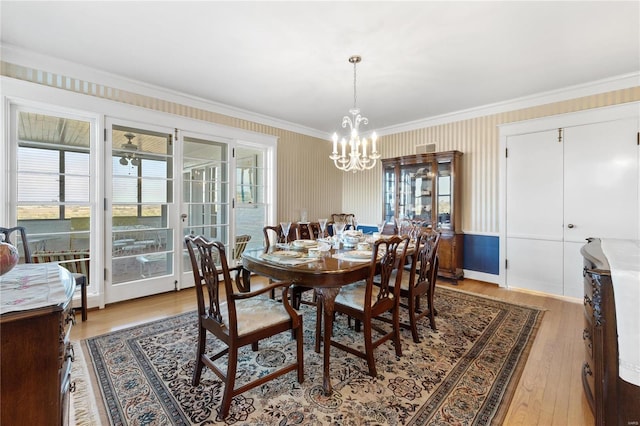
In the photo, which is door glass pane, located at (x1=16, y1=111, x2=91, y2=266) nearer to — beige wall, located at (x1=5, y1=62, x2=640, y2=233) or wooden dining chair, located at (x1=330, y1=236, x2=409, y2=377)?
beige wall, located at (x1=5, y1=62, x2=640, y2=233)

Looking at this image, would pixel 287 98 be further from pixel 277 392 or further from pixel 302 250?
pixel 277 392

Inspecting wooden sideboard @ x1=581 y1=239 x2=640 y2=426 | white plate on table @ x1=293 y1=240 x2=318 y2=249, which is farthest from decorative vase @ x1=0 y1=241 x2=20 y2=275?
wooden sideboard @ x1=581 y1=239 x2=640 y2=426

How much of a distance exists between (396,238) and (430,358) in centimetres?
99

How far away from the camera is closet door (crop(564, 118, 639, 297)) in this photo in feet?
10.3

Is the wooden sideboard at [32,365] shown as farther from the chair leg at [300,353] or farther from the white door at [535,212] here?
the white door at [535,212]

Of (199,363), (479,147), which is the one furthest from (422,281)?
(479,147)

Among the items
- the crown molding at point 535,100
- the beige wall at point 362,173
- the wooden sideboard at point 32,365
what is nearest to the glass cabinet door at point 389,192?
the beige wall at point 362,173

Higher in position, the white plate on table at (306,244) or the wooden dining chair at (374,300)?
the white plate on table at (306,244)

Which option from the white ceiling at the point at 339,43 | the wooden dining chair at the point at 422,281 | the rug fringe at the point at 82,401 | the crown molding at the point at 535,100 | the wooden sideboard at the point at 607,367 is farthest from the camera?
the crown molding at the point at 535,100

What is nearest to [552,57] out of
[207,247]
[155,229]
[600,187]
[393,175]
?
[600,187]

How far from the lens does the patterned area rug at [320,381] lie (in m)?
1.55

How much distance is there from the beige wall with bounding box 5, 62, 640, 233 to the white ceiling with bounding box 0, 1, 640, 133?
0.27 m

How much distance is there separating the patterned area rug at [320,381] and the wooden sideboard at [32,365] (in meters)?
0.86

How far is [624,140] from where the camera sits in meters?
3.16
